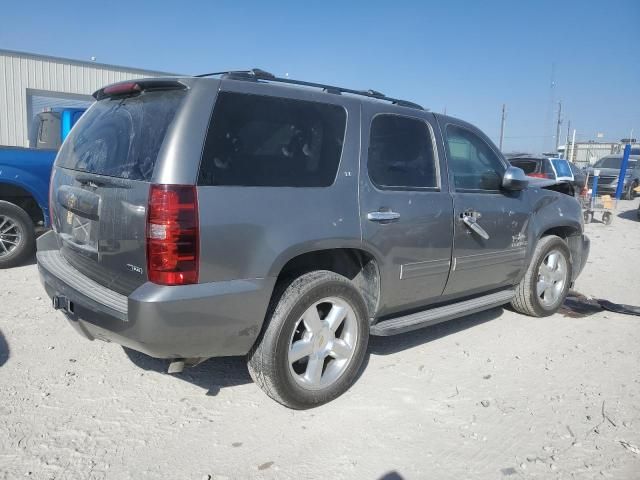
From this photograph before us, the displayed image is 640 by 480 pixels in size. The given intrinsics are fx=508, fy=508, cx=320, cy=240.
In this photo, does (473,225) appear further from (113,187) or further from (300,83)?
(113,187)

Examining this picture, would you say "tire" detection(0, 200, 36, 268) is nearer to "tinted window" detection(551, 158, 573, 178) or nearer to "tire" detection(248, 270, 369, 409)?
"tire" detection(248, 270, 369, 409)

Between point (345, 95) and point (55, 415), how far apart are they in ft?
8.53

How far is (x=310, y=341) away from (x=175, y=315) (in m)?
0.91

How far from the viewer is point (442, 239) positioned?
367 centimetres

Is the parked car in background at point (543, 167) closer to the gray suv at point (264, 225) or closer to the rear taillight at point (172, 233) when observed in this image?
the gray suv at point (264, 225)

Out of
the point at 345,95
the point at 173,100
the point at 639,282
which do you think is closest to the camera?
the point at 173,100

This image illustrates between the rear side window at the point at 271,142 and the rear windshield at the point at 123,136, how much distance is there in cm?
26

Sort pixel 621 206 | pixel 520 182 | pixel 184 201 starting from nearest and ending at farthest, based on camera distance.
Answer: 1. pixel 184 201
2. pixel 520 182
3. pixel 621 206

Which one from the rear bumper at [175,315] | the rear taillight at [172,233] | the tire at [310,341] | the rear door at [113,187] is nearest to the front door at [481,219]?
the tire at [310,341]

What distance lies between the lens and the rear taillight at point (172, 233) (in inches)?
94.7

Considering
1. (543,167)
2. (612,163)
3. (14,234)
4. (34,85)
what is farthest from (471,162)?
(612,163)

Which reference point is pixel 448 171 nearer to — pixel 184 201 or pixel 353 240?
pixel 353 240

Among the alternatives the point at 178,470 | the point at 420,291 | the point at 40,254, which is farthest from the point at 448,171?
the point at 40,254

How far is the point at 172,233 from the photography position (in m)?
2.41
